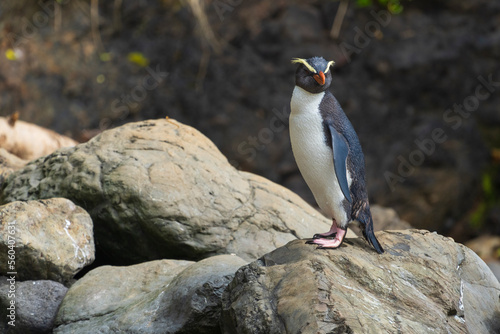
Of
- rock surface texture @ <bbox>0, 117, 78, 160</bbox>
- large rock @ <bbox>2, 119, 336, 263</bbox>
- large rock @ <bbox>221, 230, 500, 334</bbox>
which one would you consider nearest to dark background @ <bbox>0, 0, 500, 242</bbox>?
rock surface texture @ <bbox>0, 117, 78, 160</bbox>

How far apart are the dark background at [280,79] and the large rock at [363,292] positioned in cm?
503

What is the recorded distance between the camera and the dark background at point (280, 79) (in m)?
8.50

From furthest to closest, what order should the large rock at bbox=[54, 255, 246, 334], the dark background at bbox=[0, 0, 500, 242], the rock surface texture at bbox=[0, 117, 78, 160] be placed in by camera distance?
the dark background at bbox=[0, 0, 500, 242] → the rock surface texture at bbox=[0, 117, 78, 160] → the large rock at bbox=[54, 255, 246, 334]

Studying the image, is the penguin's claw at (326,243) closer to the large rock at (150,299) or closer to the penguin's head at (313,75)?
the large rock at (150,299)

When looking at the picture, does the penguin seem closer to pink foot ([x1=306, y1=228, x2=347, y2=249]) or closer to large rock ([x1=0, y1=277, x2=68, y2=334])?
pink foot ([x1=306, y1=228, x2=347, y2=249])

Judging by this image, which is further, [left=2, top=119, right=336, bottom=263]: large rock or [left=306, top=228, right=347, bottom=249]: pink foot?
[left=2, top=119, right=336, bottom=263]: large rock

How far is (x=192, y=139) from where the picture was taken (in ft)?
16.5

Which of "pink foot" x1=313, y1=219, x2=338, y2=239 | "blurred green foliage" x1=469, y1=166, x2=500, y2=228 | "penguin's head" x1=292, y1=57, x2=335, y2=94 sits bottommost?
"blurred green foliage" x1=469, y1=166, x2=500, y2=228

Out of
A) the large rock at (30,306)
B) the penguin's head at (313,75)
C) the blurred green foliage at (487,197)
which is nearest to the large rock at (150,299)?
the large rock at (30,306)

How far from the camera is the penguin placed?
326 centimetres

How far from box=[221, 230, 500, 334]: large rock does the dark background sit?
503cm

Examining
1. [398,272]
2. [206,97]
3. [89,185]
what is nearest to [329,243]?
[398,272]

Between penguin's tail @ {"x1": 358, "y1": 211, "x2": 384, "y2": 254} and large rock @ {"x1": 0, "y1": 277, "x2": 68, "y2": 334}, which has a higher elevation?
penguin's tail @ {"x1": 358, "y1": 211, "x2": 384, "y2": 254}

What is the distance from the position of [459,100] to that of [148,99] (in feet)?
15.2
